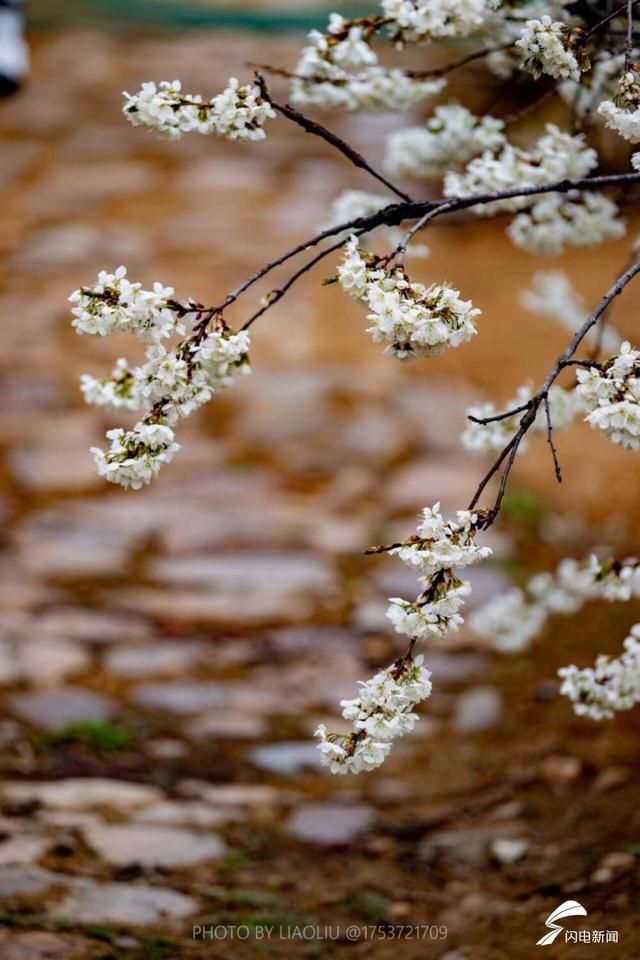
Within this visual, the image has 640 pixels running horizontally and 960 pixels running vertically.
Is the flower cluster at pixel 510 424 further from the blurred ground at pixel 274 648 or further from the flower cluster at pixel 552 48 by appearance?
the blurred ground at pixel 274 648

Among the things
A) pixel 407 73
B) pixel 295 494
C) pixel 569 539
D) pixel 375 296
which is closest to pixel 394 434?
pixel 295 494

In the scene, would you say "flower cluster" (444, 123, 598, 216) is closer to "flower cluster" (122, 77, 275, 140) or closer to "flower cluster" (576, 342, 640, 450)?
"flower cluster" (122, 77, 275, 140)

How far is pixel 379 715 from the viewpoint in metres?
1.19

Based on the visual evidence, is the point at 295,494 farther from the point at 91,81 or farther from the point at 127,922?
the point at 91,81

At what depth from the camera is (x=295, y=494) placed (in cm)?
336

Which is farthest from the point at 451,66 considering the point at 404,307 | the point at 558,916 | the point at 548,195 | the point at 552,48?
the point at 558,916

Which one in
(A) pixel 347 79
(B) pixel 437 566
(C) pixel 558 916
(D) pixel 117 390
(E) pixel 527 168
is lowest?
(C) pixel 558 916

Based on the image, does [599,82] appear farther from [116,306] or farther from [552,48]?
[116,306]

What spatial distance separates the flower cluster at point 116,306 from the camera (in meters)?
1.21

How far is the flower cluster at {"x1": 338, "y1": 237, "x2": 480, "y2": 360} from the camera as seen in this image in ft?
3.83

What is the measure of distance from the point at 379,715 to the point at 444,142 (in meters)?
1.04

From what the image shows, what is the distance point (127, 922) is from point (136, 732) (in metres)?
0.69

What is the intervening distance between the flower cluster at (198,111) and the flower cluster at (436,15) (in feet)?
1.07

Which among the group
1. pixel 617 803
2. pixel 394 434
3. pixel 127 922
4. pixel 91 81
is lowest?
pixel 127 922
